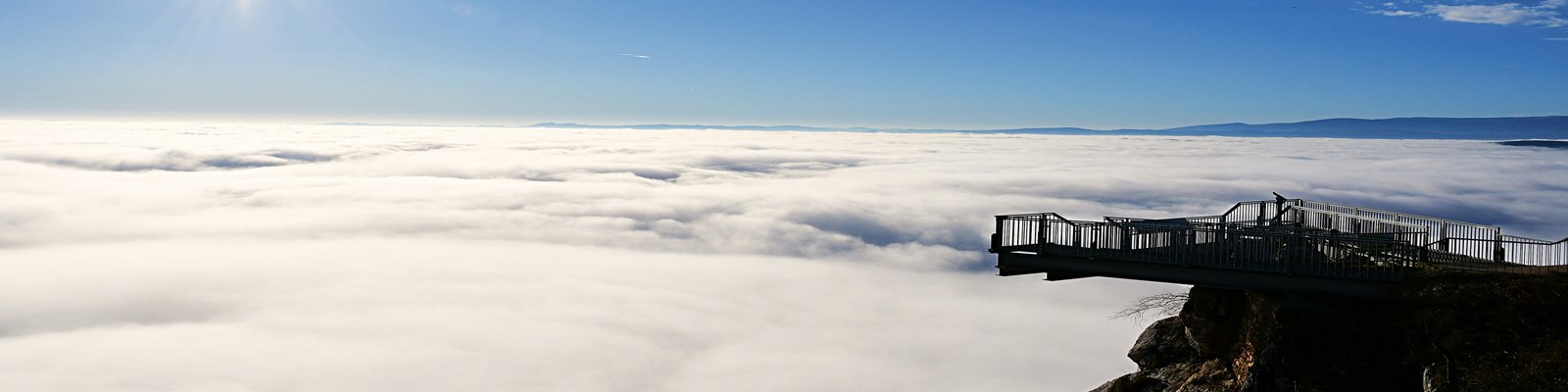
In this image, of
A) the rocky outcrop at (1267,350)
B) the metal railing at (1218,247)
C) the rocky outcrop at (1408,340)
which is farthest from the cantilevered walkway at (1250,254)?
the rocky outcrop at (1267,350)

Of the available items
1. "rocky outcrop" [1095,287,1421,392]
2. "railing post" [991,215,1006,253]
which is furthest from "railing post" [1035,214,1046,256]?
"rocky outcrop" [1095,287,1421,392]

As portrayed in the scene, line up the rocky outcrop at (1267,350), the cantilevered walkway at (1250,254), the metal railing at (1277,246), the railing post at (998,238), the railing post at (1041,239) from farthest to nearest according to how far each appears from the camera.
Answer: the railing post at (998,238) → the railing post at (1041,239) → the metal railing at (1277,246) → the cantilevered walkway at (1250,254) → the rocky outcrop at (1267,350)

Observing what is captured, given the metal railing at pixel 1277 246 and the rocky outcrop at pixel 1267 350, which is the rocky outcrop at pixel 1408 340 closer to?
the rocky outcrop at pixel 1267 350

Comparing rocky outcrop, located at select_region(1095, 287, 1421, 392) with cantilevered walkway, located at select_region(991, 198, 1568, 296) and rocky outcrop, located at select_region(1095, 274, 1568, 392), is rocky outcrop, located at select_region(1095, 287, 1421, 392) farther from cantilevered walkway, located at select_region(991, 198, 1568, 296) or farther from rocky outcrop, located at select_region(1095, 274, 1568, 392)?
cantilevered walkway, located at select_region(991, 198, 1568, 296)

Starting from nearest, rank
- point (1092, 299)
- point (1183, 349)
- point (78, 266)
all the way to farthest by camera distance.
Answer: point (1183, 349), point (1092, 299), point (78, 266)

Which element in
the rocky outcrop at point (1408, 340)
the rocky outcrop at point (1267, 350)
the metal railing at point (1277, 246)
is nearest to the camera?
the rocky outcrop at point (1408, 340)

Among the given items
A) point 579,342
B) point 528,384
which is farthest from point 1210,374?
point 579,342

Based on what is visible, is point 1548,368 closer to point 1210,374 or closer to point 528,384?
point 1210,374
